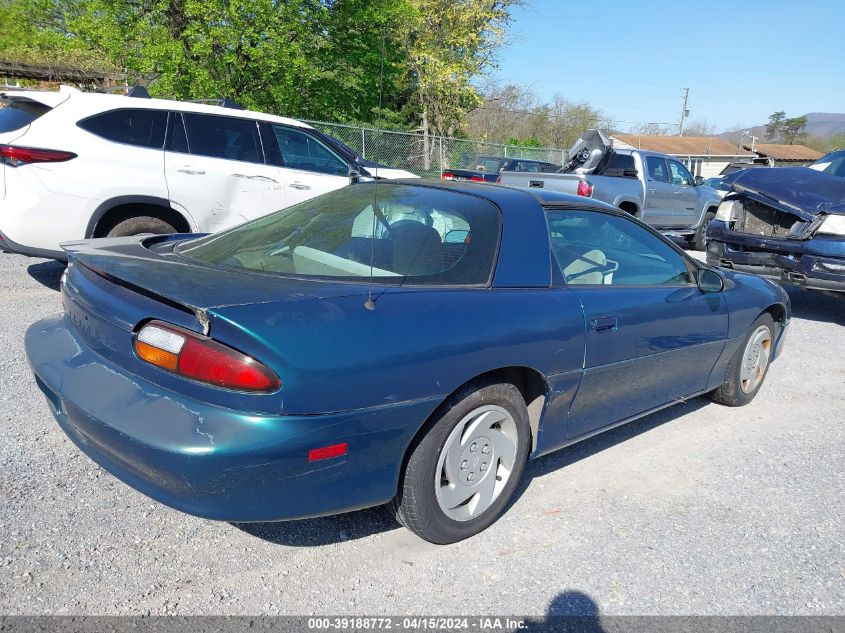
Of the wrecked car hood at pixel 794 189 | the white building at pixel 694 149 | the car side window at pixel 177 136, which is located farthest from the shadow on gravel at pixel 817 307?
the white building at pixel 694 149

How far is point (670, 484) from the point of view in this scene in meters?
3.35

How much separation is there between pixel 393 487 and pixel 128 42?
17782 mm

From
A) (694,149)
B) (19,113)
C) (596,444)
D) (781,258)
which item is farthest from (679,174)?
(694,149)

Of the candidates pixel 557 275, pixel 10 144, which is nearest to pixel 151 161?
pixel 10 144

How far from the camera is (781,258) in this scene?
6.76 meters

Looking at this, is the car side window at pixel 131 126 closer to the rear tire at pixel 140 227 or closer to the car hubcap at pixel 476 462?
the rear tire at pixel 140 227

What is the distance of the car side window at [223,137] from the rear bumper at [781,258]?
5206 mm

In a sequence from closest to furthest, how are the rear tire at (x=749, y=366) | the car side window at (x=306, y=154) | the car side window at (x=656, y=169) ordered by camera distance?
the rear tire at (x=749, y=366) < the car side window at (x=306, y=154) < the car side window at (x=656, y=169)

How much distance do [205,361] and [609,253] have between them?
2320 mm

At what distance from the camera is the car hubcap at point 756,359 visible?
4.37m

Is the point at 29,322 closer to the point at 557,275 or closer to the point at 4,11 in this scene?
the point at 557,275

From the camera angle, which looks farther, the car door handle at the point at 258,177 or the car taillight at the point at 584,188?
the car taillight at the point at 584,188

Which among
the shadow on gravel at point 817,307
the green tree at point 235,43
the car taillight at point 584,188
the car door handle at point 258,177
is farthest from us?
the green tree at point 235,43

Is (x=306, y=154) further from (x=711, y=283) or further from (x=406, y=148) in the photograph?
(x=406, y=148)
